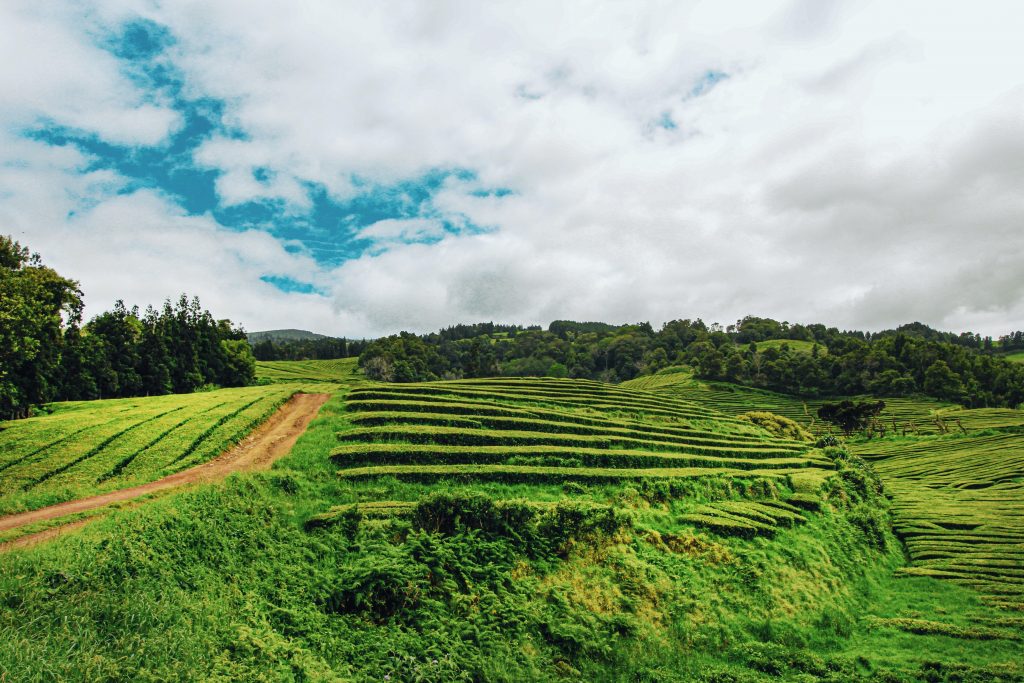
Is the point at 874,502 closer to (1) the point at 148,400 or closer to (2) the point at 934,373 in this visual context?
(1) the point at 148,400

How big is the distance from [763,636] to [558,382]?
41449mm

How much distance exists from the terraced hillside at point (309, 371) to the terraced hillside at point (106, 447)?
61.6m

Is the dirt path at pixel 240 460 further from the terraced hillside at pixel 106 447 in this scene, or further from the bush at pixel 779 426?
the bush at pixel 779 426

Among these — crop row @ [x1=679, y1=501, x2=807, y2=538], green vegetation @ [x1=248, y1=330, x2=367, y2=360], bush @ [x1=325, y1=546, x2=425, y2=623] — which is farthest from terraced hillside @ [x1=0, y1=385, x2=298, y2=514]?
green vegetation @ [x1=248, y1=330, x2=367, y2=360]

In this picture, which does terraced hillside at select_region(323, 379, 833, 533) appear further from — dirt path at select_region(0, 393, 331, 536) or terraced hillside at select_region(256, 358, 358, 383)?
terraced hillside at select_region(256, 358, 358, 383)

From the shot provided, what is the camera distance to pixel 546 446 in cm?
2978

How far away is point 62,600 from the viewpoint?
9938 millimetres

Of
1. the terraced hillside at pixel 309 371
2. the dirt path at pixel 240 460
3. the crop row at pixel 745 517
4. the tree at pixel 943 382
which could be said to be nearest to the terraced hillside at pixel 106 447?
the dirt path at pixel 240 460

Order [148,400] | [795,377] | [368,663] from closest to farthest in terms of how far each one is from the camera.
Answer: [368,663], [148,400], [795,377]

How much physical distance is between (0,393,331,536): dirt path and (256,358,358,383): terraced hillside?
59908mm

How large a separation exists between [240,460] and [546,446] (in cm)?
1620

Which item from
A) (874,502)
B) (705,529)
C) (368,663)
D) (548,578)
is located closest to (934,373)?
(874,502)

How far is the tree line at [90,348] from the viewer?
29.9m

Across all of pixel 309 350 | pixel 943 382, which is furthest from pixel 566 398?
pixel 309 350
